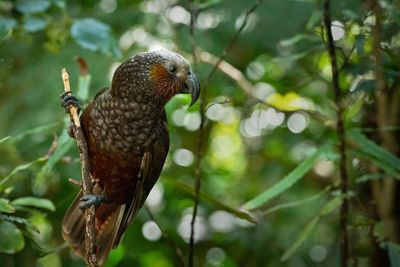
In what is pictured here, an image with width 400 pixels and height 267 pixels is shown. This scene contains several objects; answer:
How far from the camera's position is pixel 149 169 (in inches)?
70.2

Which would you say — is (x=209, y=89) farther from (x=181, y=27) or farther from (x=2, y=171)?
(x=2, y=171)

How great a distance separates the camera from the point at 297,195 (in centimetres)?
→ 344

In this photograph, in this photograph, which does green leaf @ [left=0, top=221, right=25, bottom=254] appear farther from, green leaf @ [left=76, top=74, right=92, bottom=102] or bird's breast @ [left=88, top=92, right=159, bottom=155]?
green leaf @ [left=76, top=74, right=92, bottom=102]

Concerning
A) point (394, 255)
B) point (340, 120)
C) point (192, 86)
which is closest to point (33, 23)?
point (192, 86)

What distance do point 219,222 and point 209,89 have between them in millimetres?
1107

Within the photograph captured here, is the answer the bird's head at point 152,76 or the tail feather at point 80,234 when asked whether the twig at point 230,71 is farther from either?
the tail feather at point 80,234

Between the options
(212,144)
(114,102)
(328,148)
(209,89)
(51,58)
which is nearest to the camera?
(114,102)

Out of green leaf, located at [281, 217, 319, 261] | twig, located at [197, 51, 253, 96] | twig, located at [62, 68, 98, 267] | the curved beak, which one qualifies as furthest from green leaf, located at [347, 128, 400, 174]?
twig, located at [62, 68, 98, 267]

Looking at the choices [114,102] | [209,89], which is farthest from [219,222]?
[114,102]

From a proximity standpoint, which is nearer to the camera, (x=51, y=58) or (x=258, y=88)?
(x=51, y=58)

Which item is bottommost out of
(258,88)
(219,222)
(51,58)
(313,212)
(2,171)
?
(219,222)

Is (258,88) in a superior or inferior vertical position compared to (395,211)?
superior

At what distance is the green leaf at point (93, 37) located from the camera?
209cm

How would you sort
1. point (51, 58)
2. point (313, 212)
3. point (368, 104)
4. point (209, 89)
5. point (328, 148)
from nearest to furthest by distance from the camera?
point (328, 148)
point (368, 104)
point (51, 58)
point (313, 212)
point (209, 89)
